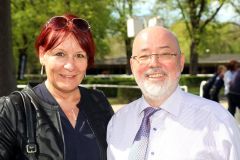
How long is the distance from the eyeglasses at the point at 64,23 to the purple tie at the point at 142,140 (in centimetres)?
73

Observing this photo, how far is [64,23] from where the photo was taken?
10.2 ft

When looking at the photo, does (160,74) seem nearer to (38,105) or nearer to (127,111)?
(127,111)

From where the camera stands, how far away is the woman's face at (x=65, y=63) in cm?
310

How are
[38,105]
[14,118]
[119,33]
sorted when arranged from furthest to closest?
[119,33]
[38,105]
[14,118]

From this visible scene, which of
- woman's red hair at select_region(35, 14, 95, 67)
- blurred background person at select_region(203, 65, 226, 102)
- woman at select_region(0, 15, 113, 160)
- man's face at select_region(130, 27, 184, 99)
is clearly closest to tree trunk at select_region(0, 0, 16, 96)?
woman at select_region(0, 15, 113, 160)

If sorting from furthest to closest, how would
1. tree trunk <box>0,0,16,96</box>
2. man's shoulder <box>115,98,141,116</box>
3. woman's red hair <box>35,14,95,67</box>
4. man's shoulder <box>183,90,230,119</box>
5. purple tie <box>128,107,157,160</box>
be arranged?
tree trunk <box>0,0,16,96</box>
man's shoulder <box>115,98,141,116</box>
woman's red hair <box>35,14,95,67</box>
purple tie <box>128,107,157,160</box>
man's shoulder <box>183,90,230,119</box>

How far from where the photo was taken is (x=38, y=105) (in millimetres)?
2949

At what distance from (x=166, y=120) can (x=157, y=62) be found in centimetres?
39

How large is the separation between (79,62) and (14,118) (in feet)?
2.17

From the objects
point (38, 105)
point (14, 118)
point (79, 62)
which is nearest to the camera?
point (14, 118)

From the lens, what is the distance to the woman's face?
3.10 m

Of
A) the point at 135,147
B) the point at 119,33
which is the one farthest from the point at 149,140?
the point at 119,33

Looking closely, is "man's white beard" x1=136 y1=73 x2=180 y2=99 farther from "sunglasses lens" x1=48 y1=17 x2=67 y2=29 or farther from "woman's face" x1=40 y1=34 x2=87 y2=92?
"sunglasses lens" x1=48 y1=17 x2=67 y2=29

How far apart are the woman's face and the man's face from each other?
1.36ft
